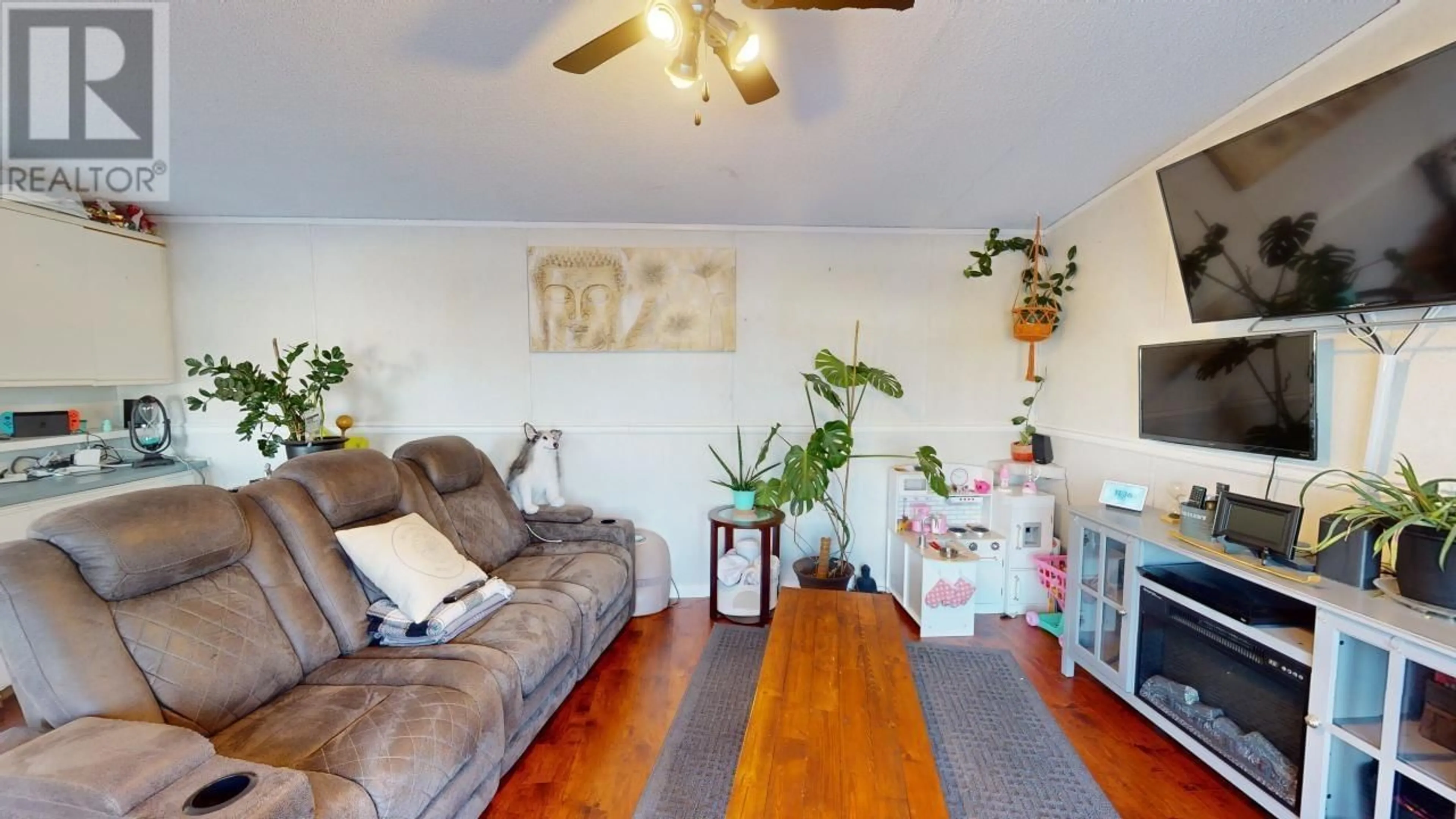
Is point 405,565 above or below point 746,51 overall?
below

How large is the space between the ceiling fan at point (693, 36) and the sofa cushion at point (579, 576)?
1.90 meters

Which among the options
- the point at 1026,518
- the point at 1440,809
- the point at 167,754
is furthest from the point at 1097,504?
the point at 167,754

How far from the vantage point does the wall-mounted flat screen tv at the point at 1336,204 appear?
1.32 metres

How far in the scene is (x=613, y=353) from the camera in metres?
3.28

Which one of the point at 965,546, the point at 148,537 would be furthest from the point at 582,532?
the point at 965,546

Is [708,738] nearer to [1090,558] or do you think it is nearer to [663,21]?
[1090,558]

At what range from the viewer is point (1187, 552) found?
70.6 inches

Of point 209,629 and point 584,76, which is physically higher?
point 584,76

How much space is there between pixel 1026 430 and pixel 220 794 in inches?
149

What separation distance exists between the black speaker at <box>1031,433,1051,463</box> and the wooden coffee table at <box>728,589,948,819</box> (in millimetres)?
1804

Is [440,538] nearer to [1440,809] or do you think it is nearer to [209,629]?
[209,629]

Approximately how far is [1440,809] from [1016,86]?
225cm

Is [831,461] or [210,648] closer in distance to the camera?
[210,648]

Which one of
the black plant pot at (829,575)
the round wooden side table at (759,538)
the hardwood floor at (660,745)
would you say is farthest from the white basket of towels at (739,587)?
the hardwood floor at (660,745)
